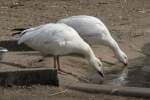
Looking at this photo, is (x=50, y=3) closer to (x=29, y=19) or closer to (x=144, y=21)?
Answer: (x=29, y=19)

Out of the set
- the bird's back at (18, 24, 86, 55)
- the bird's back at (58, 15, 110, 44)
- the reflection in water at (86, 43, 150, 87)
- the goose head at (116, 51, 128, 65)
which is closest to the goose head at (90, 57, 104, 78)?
the reflection in water at (86, 43, 150, 87)

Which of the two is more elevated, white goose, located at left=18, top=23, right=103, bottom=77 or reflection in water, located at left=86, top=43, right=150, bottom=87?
white goose, located at left=18, top=23, right=103, bottom=77

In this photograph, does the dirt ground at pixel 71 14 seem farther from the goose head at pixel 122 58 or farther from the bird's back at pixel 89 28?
the bird's back at pixel 89 28

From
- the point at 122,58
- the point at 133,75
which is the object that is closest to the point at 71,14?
the point at 122,58

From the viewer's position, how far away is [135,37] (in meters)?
11.3

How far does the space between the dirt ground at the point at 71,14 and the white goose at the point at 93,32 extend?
21 centimetres

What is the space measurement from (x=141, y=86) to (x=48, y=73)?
128 cm

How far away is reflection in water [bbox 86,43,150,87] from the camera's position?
8.30 meters

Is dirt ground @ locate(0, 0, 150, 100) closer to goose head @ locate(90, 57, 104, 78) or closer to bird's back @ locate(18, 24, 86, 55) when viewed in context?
goose head @ locate(90, 57, 104, 78)

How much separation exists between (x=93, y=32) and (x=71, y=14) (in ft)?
13.6

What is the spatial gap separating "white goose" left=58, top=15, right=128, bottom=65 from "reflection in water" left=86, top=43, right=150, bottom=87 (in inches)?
8.8

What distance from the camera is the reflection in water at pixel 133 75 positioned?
8.30 meters

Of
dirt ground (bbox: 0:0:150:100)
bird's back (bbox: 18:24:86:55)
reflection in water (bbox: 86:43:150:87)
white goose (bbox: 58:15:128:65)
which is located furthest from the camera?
white goose (bbox: 58:15:128:65)

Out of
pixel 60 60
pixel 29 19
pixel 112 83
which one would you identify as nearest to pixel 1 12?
pixel 29 19
